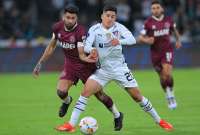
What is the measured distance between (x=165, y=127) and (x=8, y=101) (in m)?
6.35

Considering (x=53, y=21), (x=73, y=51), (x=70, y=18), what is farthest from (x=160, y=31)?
(x=53, y=21)

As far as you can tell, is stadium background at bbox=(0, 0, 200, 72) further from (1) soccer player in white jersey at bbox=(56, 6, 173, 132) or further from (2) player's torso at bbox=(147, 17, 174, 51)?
(1) soccer player in white jersey at bbox=(56, 6, 173, 132)

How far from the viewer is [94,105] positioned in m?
15.6

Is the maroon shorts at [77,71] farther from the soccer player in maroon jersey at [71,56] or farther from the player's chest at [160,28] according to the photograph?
the player's chest at [160,28]

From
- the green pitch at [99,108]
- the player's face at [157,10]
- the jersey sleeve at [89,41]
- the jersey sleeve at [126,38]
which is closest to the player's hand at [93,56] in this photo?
the jersey sleeve at [89,41]

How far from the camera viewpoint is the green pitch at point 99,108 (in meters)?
11.7

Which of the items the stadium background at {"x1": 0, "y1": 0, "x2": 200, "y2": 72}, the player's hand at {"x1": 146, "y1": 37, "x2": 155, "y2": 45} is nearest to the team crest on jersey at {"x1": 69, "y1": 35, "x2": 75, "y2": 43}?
the player's hand at {"x1": 146, "y1": 37, "x2": 155, "y2": 45}

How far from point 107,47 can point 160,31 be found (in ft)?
15.2

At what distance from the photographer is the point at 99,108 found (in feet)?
49.1

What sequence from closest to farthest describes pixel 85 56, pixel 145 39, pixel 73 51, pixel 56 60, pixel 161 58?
pixel 85 56, pixel 73 51, pixel 145 39, pixel 161 58, pixel 56 60

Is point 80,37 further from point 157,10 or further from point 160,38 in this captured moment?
point 160,38

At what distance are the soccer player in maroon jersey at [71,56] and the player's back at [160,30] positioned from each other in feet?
12.4

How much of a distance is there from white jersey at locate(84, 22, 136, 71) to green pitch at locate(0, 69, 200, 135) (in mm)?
1221

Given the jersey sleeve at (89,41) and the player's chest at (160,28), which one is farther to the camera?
the player's chest at (160,28)
